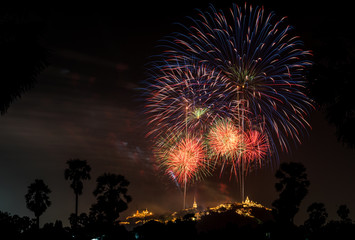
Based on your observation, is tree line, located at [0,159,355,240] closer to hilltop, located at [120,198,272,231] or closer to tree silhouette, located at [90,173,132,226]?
tree silhouette, located at [90,173,132,226]

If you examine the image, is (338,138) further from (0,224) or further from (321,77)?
(0,224)

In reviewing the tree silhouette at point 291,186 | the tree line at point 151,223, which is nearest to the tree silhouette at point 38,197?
the tree line at point 151,223

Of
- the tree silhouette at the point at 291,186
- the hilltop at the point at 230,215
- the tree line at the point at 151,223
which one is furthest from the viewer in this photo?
the hilltop at the point at 230,215

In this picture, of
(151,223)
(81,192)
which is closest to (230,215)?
(81,192)

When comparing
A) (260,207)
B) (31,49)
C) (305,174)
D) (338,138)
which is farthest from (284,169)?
(260,207)

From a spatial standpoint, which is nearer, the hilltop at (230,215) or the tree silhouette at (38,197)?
the tree silhouette at (38,197)

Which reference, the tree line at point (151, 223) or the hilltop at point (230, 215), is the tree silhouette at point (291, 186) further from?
the hilltop at point (230, 215)

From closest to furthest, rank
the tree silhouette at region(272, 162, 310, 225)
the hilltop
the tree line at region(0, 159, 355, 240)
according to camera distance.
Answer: the tree line at region(0, 159, 355, 240) → the tree silhouette at region(272, 162, 310, 225) → the hilltop

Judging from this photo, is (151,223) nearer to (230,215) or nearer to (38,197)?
(38,197)

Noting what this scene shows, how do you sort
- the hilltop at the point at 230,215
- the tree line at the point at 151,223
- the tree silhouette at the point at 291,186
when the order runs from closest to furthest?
the tree line at the point at 151,223, the tree silhouette at the point at 291,186, the hilltop at the point at 230,215

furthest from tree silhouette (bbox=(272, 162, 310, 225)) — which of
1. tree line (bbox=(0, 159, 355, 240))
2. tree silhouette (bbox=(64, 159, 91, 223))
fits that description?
tree silhouette (bbox=(64, 159, 91, 223))

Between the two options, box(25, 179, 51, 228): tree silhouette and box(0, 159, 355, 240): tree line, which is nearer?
box(0, 159, 355, 240): tree line
